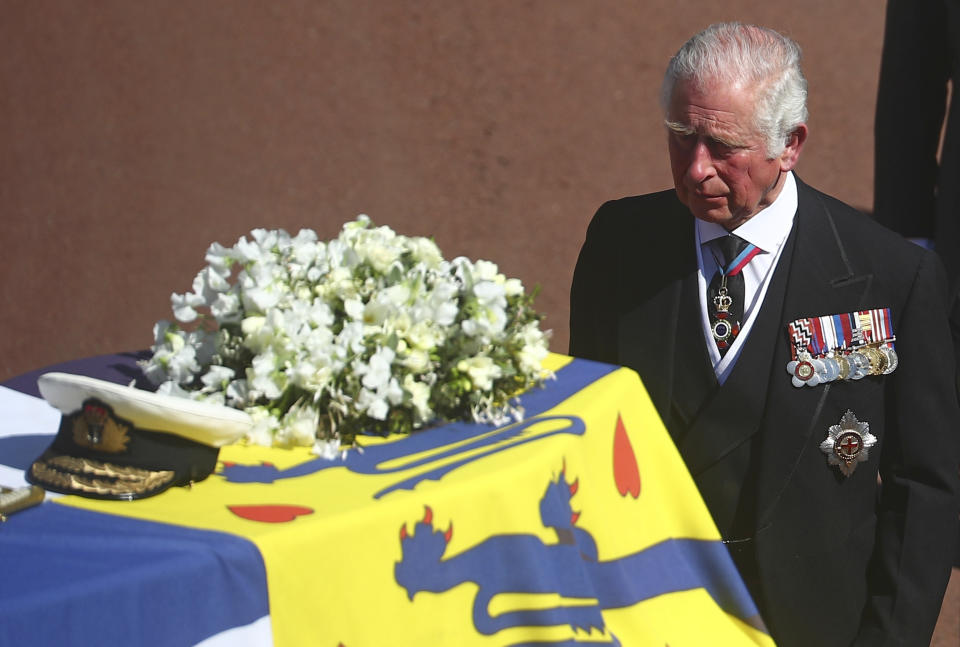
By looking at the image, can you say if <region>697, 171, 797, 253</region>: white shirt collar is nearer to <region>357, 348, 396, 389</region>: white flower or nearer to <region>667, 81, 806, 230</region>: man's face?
A: <region>667, 81, 806, 230</region>: man's face

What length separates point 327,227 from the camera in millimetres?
6176

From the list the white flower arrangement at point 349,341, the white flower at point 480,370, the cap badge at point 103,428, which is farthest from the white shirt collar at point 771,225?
the cap badge at point 103,428

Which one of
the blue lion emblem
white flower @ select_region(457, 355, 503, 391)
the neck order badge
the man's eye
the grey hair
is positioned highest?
the grey hair

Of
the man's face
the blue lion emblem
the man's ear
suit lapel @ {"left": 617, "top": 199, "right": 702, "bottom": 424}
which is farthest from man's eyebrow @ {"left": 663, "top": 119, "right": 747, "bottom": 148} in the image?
the blue lion emblem

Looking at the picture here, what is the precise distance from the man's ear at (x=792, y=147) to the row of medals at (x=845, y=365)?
14.9 inches

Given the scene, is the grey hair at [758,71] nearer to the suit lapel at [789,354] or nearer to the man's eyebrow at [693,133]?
the man's eyebrow at [693,133]

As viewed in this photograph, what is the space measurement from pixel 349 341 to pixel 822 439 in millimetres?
1033

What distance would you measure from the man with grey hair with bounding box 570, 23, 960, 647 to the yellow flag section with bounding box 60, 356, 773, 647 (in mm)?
168

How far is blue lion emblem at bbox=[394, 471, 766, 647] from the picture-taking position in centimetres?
184

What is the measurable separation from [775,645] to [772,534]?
0.72 feet

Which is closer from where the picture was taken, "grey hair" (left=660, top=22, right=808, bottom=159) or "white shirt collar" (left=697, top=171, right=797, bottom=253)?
"grey hair" (left=660, top=22, right=808, bottom=159)

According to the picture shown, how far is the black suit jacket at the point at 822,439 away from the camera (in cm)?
246

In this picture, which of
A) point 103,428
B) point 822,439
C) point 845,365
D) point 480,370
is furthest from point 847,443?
point 103,428

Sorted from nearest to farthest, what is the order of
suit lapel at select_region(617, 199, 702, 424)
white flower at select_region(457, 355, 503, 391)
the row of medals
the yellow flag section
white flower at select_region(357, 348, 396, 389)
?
the yellow flag section → white flower at select_region(357, 348, 396, 389) → white flower at select_region(457, 355, 503, 391) → the row of medals → suit lapel at select_region(617, 199, 702, 424)
